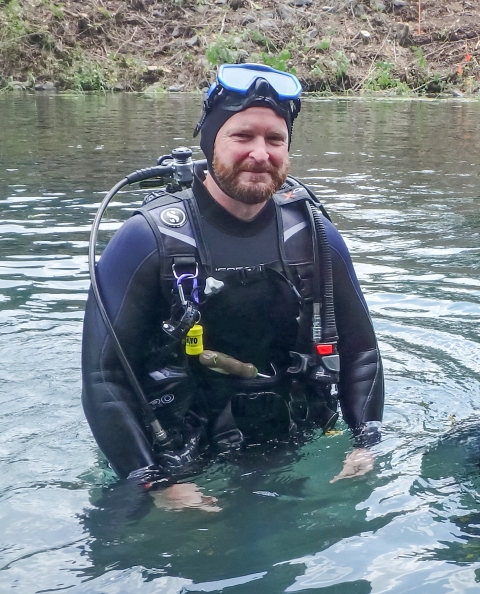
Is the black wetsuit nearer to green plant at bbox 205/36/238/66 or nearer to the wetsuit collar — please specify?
the wetsuit collar

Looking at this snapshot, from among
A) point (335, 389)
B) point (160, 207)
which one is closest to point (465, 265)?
point (335, 389)

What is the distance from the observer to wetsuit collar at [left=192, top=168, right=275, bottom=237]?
3127 mm

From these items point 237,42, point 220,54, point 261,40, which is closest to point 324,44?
point 261,40

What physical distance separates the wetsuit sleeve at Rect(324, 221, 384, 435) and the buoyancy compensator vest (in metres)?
0.09

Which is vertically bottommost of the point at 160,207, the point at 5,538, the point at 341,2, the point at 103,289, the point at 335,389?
the point at 5,538

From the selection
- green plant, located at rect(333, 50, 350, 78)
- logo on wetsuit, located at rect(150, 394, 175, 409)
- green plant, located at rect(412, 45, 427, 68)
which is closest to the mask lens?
logo on wetsuit, located at rect(150, 394, 175, 409)

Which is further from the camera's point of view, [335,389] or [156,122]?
[156,122]

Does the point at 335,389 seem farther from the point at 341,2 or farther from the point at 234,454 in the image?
the point at 341,2

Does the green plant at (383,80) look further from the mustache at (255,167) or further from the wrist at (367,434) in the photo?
the mustache at (255,167)

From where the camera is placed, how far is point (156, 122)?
14.2 m

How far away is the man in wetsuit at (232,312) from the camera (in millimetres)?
2980

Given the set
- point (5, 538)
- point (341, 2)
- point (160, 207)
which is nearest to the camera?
point (5, 538)

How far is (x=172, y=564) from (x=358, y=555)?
0.58m

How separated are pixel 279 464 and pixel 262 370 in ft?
1.24
